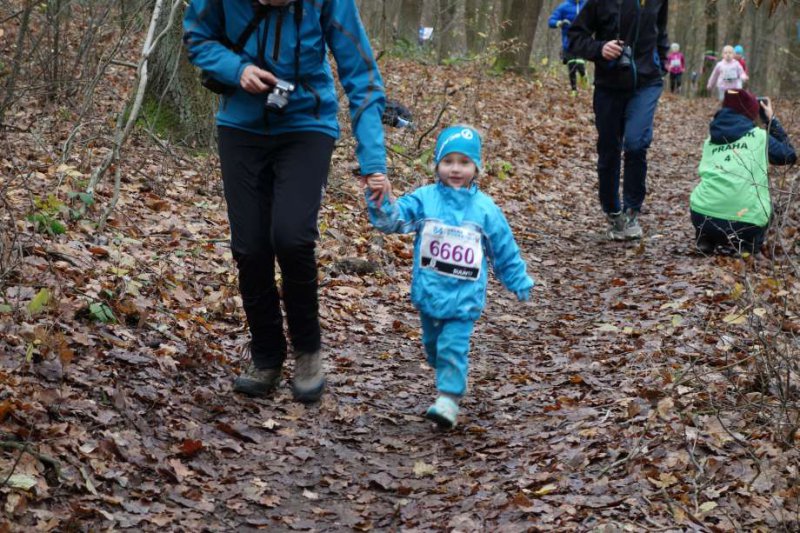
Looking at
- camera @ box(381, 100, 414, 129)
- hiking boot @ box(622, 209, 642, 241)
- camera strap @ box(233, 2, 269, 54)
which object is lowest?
hiking boot @ box(622, 209, 642, 241)

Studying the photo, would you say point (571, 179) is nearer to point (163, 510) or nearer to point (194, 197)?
point (194, 197)

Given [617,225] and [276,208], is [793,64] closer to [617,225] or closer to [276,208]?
[617,225]

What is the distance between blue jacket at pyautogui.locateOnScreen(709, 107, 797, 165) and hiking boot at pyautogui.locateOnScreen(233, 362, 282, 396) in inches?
198

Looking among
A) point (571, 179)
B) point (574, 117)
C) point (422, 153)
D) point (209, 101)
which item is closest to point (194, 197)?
point (209, 101)

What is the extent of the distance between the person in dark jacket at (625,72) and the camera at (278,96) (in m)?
4.91

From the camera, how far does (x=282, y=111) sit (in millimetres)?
4164

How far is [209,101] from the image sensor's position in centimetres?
899

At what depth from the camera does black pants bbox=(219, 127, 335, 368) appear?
14.1ft

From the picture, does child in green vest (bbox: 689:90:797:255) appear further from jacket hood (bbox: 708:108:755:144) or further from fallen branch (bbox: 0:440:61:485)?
fallen branch (bbox: 0:440:61:485)

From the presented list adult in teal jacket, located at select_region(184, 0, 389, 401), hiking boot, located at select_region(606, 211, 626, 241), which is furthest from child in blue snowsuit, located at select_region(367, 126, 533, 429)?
hiking boot, located at select_region(606, 211, 626, 241)

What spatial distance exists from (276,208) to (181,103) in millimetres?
5175

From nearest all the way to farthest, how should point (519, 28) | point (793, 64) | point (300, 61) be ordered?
point (300, 61) < point (519, 28) < point (793, 64)

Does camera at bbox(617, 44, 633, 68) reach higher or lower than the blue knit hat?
higher

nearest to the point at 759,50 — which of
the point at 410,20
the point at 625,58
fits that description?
the point at 410,20
